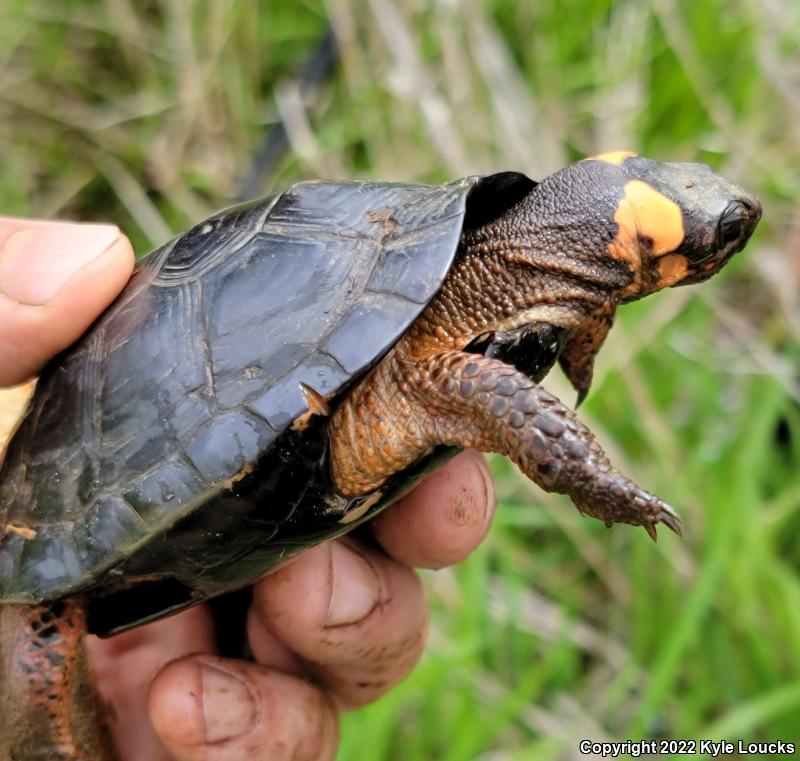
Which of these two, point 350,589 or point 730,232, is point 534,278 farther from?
point 350,589

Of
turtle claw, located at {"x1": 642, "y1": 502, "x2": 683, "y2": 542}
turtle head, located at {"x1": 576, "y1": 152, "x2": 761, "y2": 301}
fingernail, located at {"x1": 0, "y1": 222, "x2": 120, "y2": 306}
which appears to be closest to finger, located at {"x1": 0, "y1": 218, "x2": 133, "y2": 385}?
fingernail, located at {"x1": 0, "y1": 222, "x2": 120, "y2": 306}

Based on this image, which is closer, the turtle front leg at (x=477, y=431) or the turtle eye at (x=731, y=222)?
the turtle front leg at (x=477, y=431)

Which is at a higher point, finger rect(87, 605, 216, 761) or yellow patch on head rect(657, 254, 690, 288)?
yellow patch on head rect(657, 254, 690, 288)

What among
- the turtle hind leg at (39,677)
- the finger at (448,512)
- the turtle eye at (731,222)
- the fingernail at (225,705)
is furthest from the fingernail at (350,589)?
the turtle eye at (731,222)

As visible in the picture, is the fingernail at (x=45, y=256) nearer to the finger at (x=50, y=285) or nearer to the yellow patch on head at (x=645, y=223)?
the finger at (x=50, y=285)

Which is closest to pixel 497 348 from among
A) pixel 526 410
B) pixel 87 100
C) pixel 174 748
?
pixel 526 410

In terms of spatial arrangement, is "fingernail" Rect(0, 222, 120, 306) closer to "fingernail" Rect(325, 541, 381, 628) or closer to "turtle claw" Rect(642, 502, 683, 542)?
"fingernail" Rect(325, 541, 381, 628)
